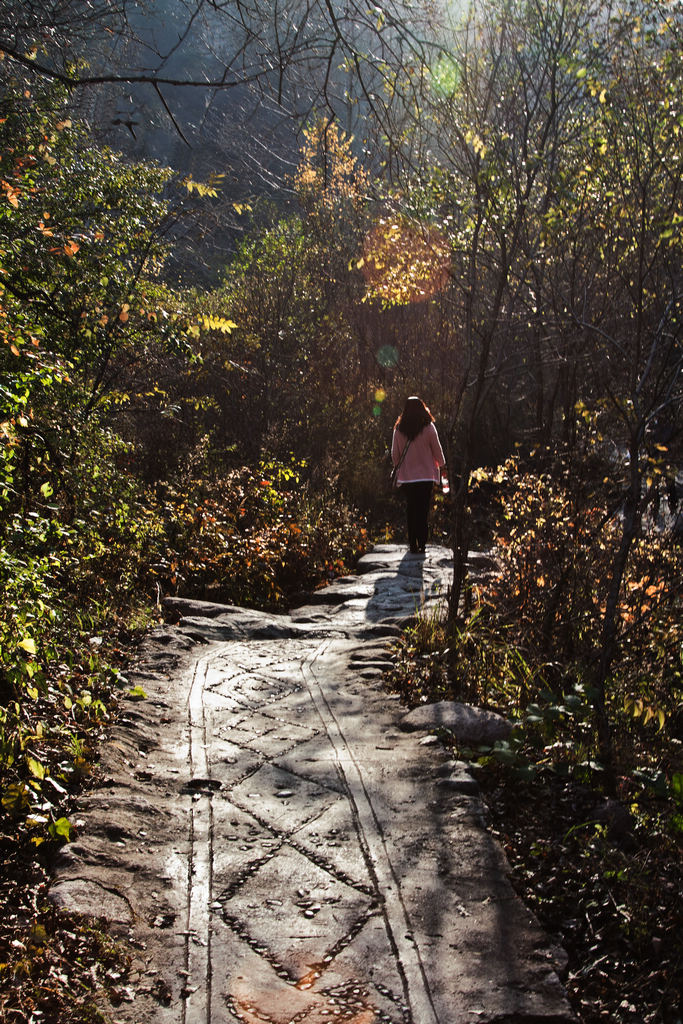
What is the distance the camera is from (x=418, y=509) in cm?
960

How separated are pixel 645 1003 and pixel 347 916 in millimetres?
1007

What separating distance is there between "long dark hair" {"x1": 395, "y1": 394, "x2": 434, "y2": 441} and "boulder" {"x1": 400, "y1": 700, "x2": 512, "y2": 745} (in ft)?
16.2

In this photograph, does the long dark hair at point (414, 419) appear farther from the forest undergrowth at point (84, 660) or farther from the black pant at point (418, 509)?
the forest undergrowth at point (84, 660)

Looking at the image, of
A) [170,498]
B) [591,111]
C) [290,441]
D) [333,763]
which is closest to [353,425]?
[290,441]

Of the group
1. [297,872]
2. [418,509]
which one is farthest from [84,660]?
[418,509]

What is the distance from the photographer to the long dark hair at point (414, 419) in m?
9.15

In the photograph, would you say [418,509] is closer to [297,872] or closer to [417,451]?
[417,451]

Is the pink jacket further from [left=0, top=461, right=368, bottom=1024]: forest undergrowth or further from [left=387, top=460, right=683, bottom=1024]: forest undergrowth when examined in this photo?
[left=387, top=460, right=683, bottom=1024]: forest undergrowth

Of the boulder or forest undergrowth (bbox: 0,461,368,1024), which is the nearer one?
forest undergrowth (bbox: 0,461,368,1024)

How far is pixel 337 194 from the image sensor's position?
17.4 metres

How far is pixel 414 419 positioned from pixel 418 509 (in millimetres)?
1150

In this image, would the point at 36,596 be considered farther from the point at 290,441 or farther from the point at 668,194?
the point at 290,441

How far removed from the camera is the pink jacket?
30.3ft

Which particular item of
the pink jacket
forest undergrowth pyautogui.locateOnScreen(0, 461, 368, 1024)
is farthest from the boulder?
the pink jacket
